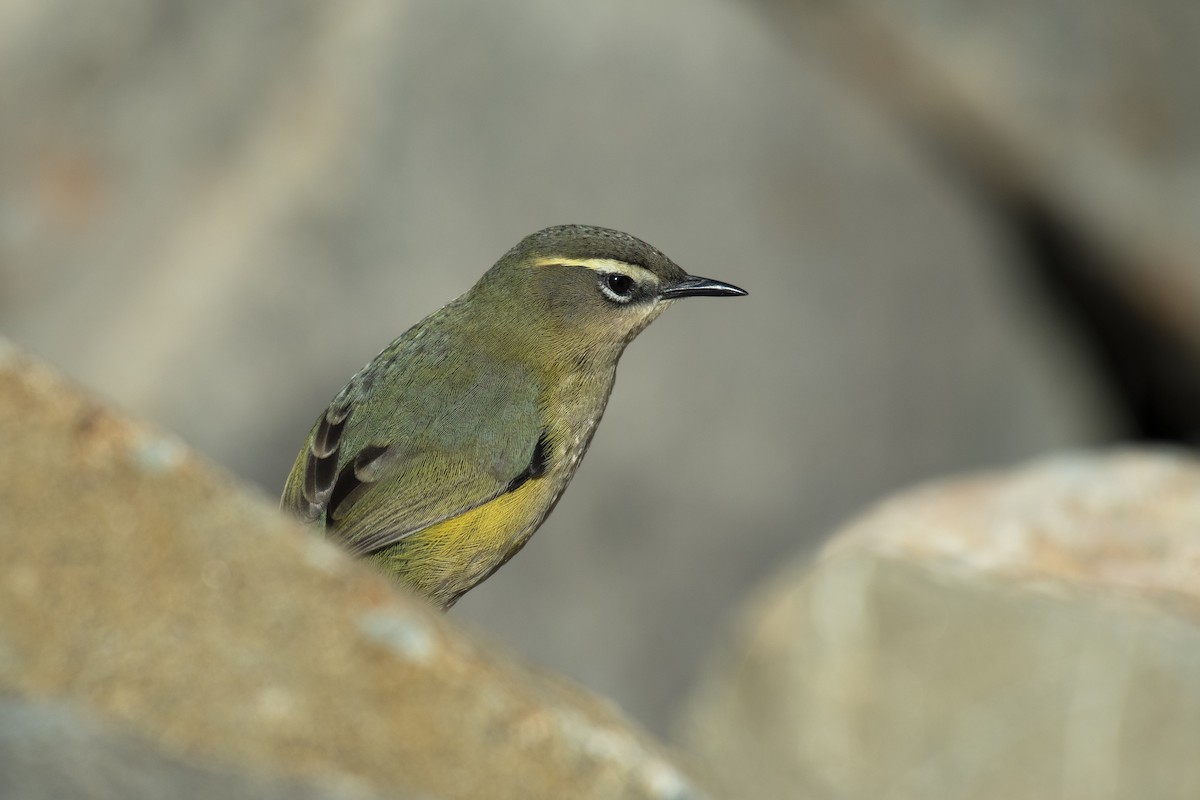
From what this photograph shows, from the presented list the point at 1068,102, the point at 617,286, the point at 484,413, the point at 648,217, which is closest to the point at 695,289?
the point at 617,286

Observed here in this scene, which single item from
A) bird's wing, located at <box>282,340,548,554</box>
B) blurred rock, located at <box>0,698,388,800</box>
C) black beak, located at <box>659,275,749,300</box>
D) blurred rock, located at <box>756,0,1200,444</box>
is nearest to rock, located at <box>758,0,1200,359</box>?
blurred rock, located at <box>756,0,1200,444</box>

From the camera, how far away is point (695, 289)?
3877 millimetres

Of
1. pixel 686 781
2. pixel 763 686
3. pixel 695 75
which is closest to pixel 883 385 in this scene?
pixel 695 75

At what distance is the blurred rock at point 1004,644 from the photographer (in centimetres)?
671

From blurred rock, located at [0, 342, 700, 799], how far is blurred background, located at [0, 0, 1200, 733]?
6019mm

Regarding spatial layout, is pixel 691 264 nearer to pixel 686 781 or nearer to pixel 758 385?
pixel 758 385

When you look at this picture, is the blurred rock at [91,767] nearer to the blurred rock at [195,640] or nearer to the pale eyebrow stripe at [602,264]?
the blurred rock at [195,640]

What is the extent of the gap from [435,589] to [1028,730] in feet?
13.7

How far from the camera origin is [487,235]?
9367 millimetres

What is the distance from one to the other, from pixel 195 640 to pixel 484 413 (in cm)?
137

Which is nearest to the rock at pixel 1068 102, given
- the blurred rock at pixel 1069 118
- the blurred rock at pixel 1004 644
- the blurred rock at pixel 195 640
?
the blurred rock at pixel 1069 118

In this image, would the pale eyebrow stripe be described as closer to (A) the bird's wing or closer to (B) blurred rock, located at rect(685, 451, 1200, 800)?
(A) the bird's wing

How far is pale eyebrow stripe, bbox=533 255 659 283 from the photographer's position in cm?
388

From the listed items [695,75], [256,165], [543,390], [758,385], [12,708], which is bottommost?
[12,708]
